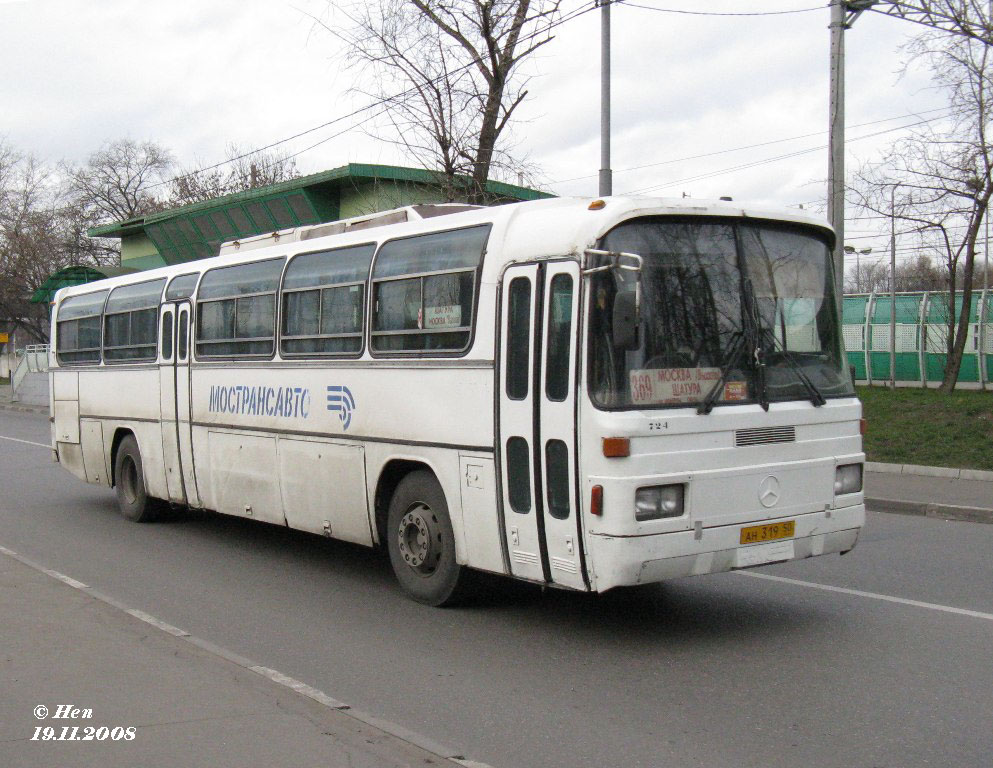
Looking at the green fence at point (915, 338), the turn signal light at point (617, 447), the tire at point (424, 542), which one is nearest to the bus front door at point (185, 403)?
the tire at point (424, 542)

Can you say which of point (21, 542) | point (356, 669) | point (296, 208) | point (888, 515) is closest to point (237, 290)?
point (21, 542)

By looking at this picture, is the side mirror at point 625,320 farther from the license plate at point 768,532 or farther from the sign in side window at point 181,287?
the sign in side window at point 181,287

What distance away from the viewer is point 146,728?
5.12 m

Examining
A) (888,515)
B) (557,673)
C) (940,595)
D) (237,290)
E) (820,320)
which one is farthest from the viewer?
(888,515)

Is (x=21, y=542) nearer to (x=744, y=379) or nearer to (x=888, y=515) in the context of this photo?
(x=744, y=379)

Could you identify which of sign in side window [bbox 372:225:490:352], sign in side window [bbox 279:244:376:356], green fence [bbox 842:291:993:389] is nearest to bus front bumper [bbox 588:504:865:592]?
sign in side window [bbox 372:225:490:352]

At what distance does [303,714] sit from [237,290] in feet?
20.0

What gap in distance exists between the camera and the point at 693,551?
6.61 meters

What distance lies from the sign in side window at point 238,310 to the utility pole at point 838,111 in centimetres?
889

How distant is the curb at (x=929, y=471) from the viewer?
49.0 ft

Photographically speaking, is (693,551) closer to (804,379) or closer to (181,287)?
(804,379)

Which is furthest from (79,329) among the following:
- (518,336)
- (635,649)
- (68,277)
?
(68,277)

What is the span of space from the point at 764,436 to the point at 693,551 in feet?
3.02

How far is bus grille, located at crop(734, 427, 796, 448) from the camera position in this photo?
6.83m
